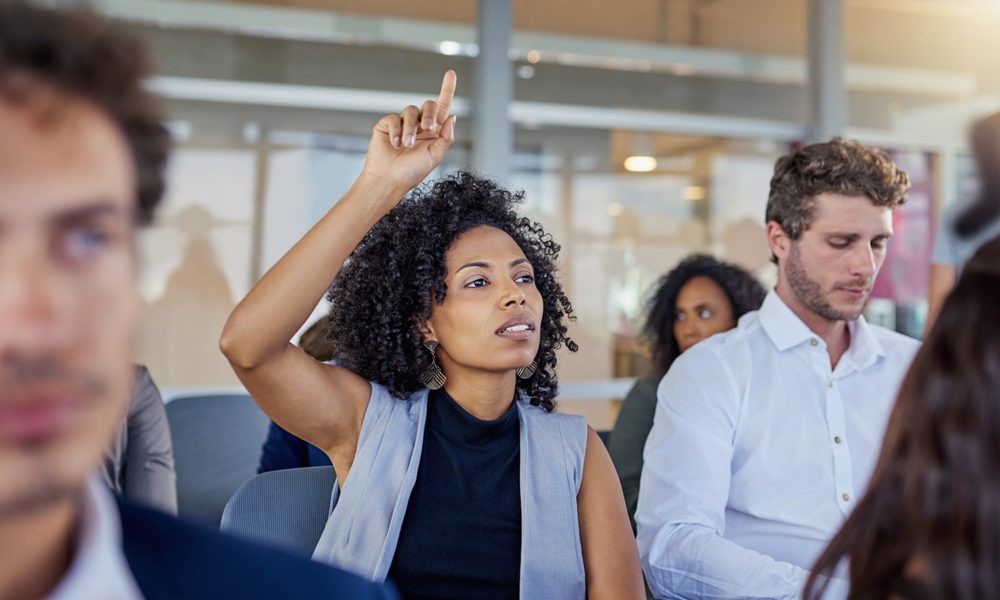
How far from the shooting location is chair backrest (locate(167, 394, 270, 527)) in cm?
317

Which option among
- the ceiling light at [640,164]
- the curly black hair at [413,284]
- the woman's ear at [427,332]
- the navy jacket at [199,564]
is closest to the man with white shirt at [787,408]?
the curly black hair at [413,284]

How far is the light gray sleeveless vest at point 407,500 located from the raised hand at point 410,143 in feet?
1.67

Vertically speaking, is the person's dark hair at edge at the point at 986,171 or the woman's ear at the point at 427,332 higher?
the person's dark hair at edge at the point at 986,171

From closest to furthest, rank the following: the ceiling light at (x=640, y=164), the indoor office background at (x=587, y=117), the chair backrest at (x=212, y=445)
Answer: the chair backrest at (x=212, y=445), the indoor office background at (x=587, y=117), the ceiling light at (x=640, y=164)

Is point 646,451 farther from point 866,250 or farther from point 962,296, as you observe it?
point 962,296

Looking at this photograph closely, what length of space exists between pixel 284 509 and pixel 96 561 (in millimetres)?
1232

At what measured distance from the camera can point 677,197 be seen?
18.0ft

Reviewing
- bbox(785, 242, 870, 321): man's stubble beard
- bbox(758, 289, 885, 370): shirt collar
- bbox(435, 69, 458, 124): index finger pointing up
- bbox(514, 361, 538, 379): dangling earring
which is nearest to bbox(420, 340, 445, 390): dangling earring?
bbox(514, 361, 538, 379): dangling earring

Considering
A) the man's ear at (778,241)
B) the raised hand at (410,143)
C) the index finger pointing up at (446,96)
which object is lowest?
the man's ear at (778,241)

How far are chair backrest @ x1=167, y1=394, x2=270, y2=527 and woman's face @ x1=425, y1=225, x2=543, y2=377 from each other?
1.46 m

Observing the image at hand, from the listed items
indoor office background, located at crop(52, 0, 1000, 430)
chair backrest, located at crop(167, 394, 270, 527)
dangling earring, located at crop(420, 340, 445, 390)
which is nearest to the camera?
dangling earring, located at crop(420, 340, 445, 390)

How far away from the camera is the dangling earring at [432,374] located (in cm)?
211

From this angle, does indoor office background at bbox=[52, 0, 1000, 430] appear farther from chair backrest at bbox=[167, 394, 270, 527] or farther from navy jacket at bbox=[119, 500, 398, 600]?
navy jacket at bbox=[119, 500, 398, 600]

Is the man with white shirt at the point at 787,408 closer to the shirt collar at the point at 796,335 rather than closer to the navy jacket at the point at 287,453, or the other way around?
the shirt collar at the point at 796,335
